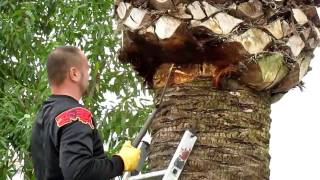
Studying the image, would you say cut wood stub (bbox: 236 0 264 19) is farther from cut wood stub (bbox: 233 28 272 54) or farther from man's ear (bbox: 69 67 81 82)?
man's ear (bbox: 69 67 81 82)

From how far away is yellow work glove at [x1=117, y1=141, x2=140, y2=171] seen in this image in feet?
9.22

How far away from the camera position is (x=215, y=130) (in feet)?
9.27

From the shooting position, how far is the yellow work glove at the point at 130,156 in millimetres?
2811

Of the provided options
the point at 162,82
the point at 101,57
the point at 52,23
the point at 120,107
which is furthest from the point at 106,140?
the point at 162,82

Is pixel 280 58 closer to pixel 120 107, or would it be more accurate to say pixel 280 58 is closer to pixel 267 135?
pixel 267 135

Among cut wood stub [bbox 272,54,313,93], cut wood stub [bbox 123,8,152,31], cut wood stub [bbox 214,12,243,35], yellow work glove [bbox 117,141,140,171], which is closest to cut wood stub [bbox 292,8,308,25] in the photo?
cut wood stub [bbox 272,54,313,93]

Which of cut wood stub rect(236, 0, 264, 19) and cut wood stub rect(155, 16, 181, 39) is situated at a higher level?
cut wood stub rect(236, 0, 264, 19)

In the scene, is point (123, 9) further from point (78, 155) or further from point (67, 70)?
point (78, 155)

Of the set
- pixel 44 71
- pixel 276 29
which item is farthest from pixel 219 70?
pixel 44 71

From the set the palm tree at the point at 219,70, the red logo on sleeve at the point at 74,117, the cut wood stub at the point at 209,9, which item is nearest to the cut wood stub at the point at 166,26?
the palm tree at the point at 219,70

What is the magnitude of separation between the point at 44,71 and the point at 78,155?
440cm

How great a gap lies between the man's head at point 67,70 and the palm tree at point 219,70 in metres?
0.28

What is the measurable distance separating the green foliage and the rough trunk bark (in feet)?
11.3

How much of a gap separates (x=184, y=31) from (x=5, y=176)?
13.9 ft
